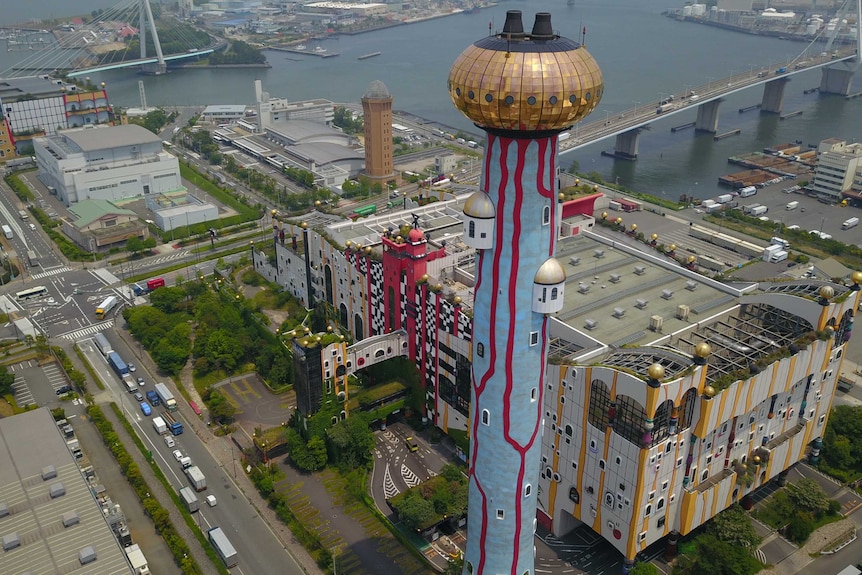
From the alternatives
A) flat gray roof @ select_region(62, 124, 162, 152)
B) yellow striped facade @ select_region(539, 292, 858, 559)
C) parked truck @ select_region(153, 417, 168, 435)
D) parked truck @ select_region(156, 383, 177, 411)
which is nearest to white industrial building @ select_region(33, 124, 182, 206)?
flat gray roof @ select_region(62, 124, 162, 152)

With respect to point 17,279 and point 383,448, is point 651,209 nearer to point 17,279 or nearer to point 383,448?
point 383,448

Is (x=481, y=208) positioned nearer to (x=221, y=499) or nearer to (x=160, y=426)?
(x=221, y=499)

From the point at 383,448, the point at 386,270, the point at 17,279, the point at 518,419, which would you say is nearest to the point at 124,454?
the point at 383,448

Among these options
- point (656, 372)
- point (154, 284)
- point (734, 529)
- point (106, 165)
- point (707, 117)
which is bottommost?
point (154, 284)

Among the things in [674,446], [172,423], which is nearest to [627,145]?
[172,423]

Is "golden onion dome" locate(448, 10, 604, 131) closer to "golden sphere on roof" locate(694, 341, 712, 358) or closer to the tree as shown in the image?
"golden sphere on roof" locate(694, 341, 712, 358)

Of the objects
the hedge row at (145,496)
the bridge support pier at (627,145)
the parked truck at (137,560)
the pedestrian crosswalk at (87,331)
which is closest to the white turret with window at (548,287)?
the hedge row at (145,496)
